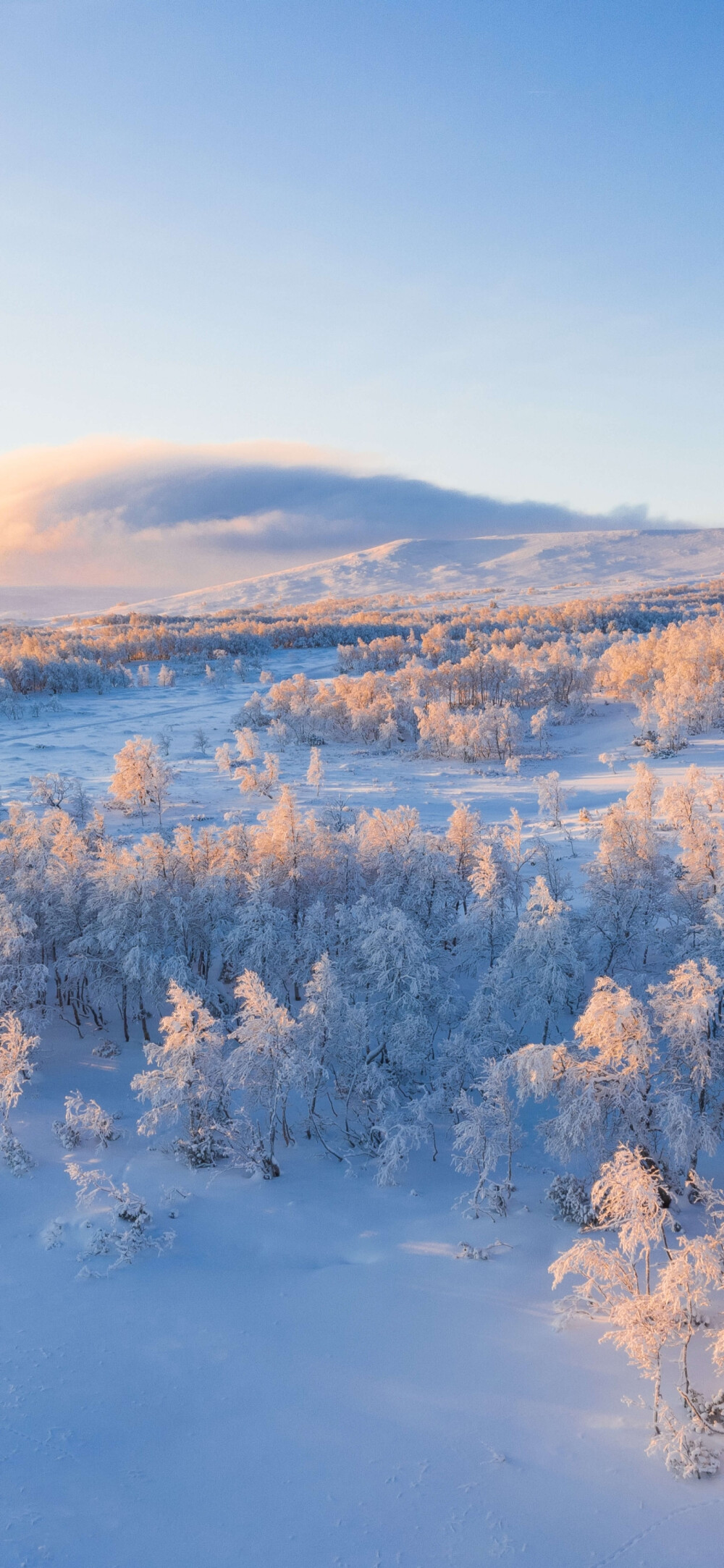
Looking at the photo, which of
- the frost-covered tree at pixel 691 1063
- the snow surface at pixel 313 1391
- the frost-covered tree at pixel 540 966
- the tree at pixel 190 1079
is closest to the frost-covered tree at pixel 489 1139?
the snow surface at pixel 313 1391

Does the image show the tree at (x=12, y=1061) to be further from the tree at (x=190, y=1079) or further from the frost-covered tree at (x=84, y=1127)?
the tree at (x=190, y=1079)

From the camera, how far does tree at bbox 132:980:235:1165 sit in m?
21.9

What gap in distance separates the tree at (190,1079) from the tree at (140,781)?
27.2 m

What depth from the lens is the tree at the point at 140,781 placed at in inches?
1930

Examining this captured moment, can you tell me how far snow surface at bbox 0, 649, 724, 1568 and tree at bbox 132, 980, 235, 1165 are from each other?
882 mm

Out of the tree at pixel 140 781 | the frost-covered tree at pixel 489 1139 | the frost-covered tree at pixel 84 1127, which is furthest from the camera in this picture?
the tree at pixel 140 781

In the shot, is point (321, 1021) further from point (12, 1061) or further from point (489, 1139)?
point (12, 1061)

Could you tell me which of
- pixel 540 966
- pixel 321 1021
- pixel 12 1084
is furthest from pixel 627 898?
pixel 12 1084

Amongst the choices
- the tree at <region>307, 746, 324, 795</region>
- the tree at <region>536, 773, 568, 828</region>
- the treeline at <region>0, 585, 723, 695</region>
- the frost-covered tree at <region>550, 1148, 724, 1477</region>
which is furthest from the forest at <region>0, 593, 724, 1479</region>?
the treeline at <region>0, 585, 723, 695</region>

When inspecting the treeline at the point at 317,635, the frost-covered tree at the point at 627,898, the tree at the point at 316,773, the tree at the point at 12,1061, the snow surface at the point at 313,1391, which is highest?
the treeline at the point at 317,635

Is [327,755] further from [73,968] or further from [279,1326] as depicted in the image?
[279,1326]

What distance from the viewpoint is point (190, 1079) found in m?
21.9

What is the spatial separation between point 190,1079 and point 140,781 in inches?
1172

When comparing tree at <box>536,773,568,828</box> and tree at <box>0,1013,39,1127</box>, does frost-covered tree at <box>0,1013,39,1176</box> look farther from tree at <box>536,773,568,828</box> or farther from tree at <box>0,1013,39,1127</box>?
tree at <box>536,773,568,828</box>
